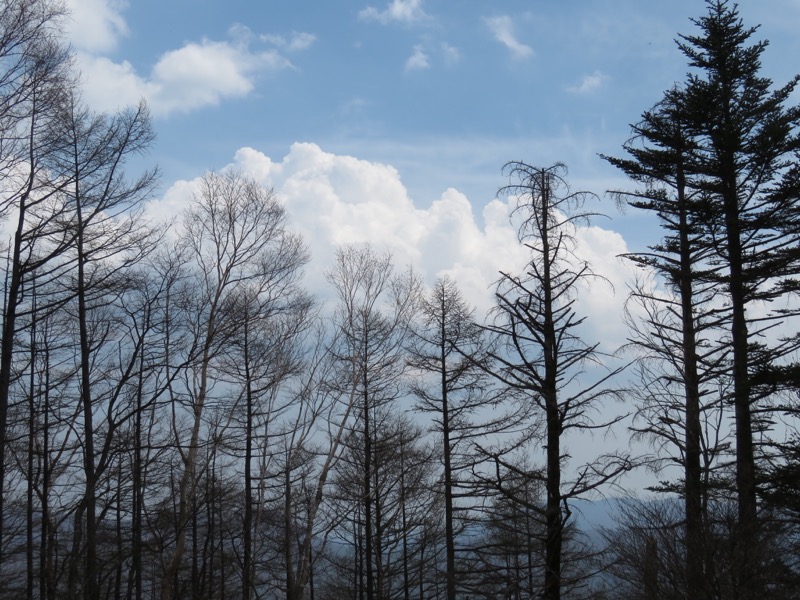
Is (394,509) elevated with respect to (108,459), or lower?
lower

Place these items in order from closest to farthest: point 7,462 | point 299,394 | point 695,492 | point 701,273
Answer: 1. point 695,492
2. point 701,273
3. point 7,462
4. point 299,394

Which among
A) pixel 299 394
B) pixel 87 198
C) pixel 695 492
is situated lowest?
pixel 695 492

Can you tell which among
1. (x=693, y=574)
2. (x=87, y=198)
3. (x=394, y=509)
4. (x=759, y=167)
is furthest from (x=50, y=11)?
(x=394, y=509)

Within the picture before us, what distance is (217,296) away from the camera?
17.5 meters

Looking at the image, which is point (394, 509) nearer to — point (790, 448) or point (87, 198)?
point (790, 448)

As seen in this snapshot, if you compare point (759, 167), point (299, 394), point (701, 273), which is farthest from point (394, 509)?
point (759, 167)

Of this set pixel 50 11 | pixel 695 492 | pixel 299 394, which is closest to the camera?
pixel 50 11

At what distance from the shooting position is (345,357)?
22.2 metres

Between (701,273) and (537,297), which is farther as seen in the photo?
(701,273)

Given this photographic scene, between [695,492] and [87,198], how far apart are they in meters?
11.0

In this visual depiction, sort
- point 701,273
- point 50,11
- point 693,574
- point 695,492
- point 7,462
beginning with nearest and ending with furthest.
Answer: point 50,11, point 693,574, point 695,492, point 701,273, point 7,462

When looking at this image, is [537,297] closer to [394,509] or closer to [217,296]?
[217,296]

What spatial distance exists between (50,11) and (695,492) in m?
12.5

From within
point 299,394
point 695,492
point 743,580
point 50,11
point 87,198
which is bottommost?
point 743,580
